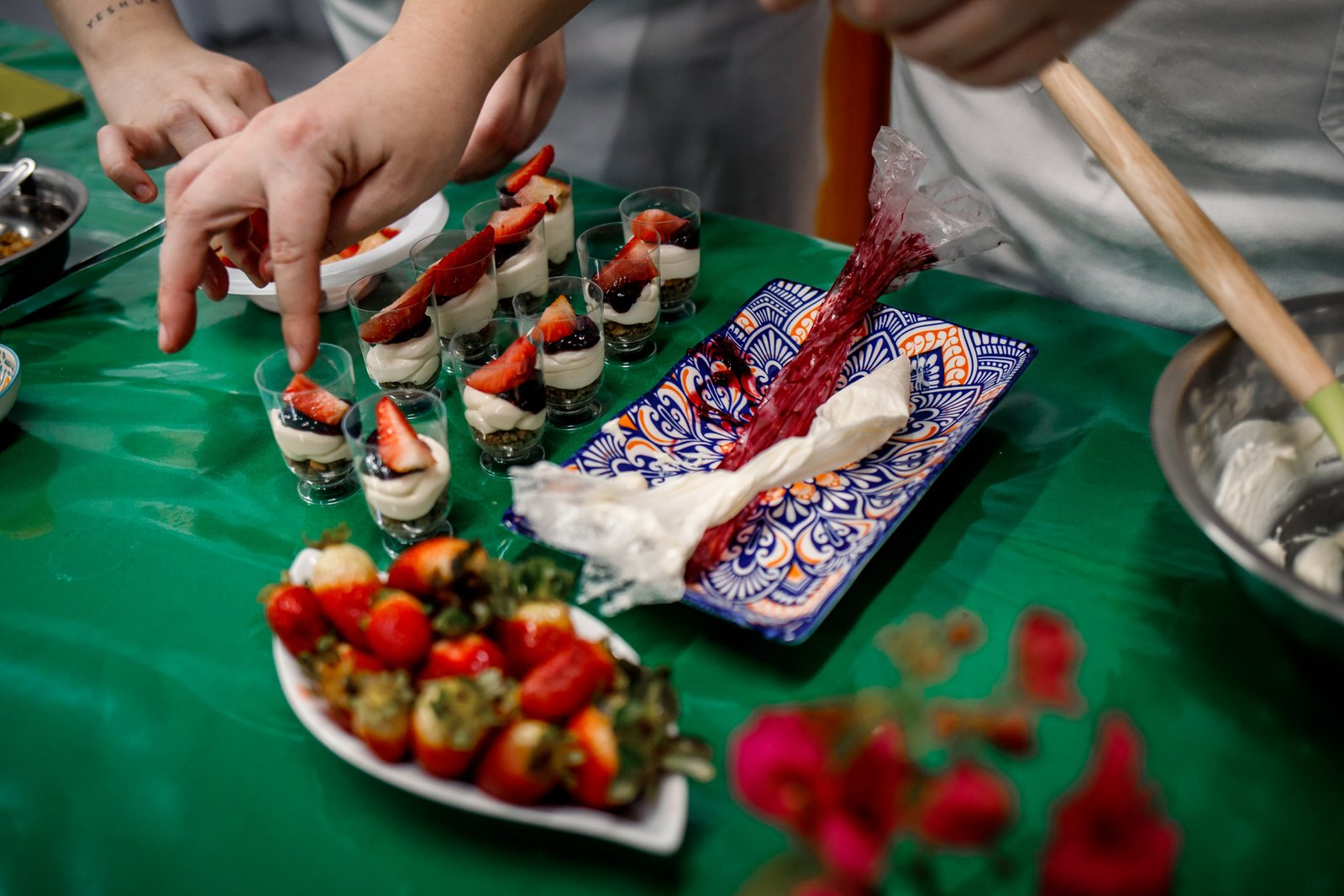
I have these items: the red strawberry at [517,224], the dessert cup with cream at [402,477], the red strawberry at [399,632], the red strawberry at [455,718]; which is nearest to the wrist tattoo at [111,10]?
the red strawberry at [517,224]

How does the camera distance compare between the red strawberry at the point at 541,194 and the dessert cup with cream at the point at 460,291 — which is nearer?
the dessert cup with cream at the point at 460,291

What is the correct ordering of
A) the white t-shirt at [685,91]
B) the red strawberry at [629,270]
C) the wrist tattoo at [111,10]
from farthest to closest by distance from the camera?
1. the white t-shirt at [685,91]
2. the wrist tattoo at [111,10]
3. the red strawberry at [629,270]

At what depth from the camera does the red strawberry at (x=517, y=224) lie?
1.49 m

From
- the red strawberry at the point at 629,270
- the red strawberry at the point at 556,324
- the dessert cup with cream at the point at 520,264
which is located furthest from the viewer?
the dessert cup with cream at the point at 520,264

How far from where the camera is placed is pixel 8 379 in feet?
4.53

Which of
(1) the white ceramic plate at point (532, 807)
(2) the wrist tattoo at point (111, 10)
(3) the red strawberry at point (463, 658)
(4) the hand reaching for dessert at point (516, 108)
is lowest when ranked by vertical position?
(1) the white ceramic plate at point (532, 807)

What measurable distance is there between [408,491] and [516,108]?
0.88 meters

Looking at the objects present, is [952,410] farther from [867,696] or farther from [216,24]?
[216,24]

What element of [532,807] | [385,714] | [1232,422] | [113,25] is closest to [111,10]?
[113,25]

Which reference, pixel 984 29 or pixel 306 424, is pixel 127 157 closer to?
pixel 306 424

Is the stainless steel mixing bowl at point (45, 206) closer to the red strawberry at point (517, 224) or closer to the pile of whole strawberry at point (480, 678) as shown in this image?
the red strawberry at point (517, 224)

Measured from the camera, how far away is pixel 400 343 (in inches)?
52.2

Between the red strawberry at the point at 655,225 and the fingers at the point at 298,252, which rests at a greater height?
the fingers at the point at 298,252

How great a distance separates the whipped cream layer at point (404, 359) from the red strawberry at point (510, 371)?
18 centimetres
